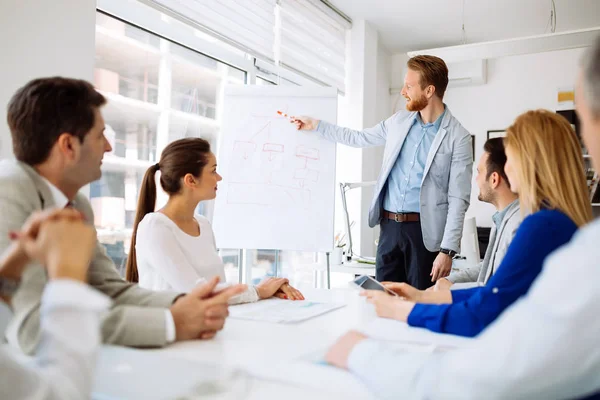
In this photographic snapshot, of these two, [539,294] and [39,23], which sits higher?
[39,23]

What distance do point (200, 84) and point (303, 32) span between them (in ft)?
4.07

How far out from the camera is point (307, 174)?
3107 mm

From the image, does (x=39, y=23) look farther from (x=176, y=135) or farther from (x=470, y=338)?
(x=470, y=338)

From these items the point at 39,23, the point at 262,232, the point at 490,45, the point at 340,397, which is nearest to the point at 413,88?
the point at 490,45

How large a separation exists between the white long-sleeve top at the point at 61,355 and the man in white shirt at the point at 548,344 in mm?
462

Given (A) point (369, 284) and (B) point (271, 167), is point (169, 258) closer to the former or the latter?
(A) point (369, 284)

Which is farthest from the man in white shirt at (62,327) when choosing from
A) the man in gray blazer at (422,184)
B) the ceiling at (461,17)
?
the ceiling at (461,17)

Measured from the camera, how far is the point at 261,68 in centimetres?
411

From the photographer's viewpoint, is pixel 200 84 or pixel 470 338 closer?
pixel 470 338

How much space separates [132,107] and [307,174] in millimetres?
1137

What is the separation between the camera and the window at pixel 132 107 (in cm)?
299

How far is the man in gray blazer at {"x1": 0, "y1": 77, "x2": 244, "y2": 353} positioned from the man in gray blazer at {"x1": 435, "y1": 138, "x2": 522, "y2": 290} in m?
0.96

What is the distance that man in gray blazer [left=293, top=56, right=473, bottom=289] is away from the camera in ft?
8.88

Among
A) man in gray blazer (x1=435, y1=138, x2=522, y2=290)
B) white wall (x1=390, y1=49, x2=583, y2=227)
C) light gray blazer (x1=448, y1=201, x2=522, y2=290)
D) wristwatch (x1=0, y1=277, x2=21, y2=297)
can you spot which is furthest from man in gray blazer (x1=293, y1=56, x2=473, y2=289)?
white wall (x1=390, y1=49, x2=583, y2=227)
